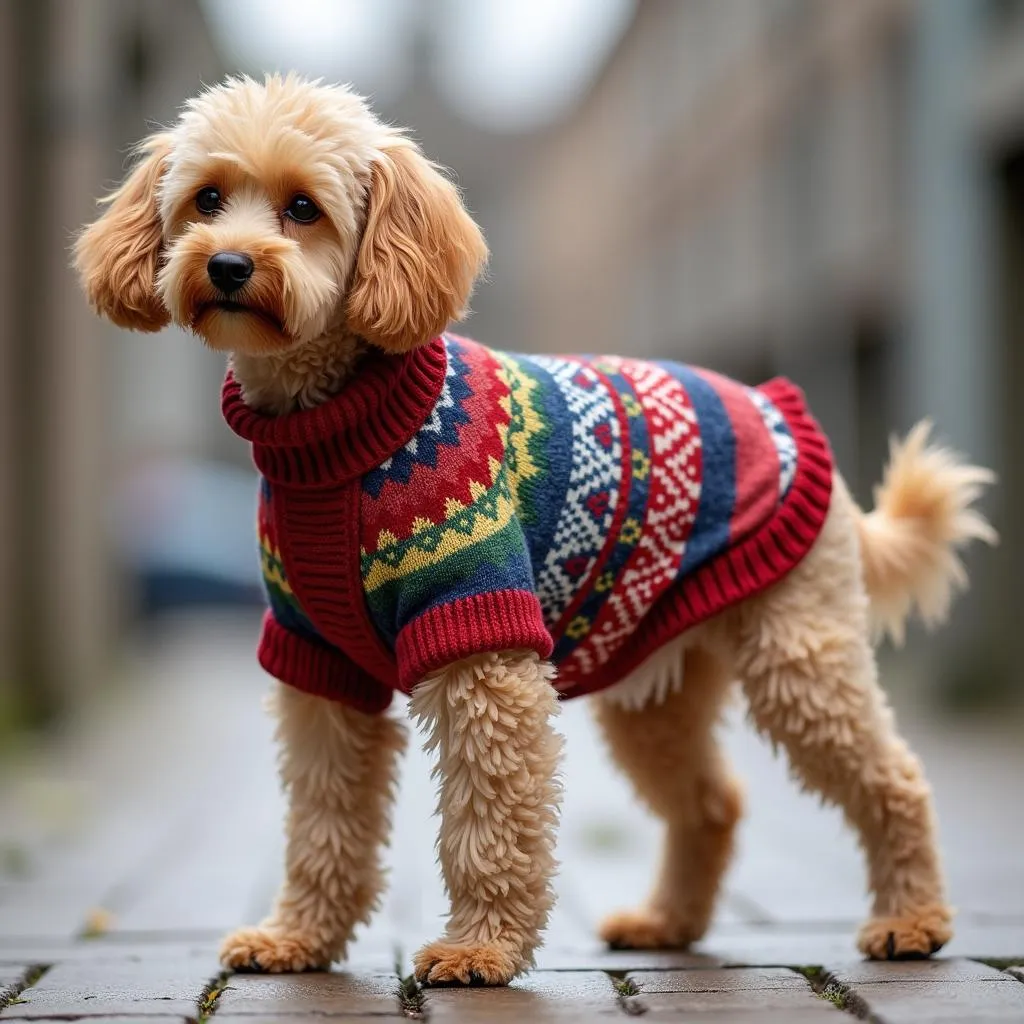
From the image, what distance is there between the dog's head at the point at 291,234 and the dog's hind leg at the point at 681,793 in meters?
1.37

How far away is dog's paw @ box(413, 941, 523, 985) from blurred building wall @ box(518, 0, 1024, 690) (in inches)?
304

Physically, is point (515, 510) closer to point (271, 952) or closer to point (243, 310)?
point (243, 310)

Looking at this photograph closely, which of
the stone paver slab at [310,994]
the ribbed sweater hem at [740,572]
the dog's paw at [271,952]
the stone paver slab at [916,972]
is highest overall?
the ribbed sweater hem at [740,572]

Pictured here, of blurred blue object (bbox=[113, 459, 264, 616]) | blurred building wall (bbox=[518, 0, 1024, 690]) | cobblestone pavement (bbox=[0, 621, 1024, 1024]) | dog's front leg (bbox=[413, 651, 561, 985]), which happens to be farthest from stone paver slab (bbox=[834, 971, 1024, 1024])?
blurred blue object (bbox=[113, 459, 264, 616])

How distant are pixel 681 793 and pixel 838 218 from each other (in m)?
14.0

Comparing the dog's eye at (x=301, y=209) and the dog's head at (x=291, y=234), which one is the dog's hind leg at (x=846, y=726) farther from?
the dog's eye at (x=301, y=209)

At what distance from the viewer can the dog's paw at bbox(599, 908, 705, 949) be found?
4.04 metres

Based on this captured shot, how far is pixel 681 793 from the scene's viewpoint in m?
4.12

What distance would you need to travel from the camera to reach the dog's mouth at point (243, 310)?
3041mm

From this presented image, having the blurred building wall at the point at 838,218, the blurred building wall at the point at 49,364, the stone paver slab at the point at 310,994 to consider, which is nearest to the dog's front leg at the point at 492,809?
the stone paver slab at the point at 310,994

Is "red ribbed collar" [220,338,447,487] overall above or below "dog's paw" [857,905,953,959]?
above

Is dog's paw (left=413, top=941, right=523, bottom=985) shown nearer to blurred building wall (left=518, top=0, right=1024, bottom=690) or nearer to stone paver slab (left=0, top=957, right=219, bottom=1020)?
stone paver slab (left=0, top=957, right=219, bottom=1020)

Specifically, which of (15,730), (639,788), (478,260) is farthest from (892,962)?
(15,730)

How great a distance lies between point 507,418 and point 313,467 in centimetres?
42
